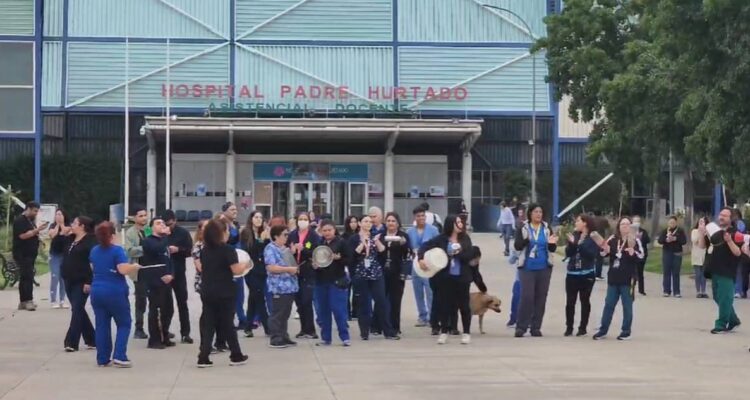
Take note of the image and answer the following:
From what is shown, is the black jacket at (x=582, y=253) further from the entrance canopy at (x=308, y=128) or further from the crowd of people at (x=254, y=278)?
the entrance canopy at (x=308, y=128)

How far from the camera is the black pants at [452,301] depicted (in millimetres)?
14961

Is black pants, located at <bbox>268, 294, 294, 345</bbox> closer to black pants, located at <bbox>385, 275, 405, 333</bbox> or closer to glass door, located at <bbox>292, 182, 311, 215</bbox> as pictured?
black pants, located at <bbox>385, 275, 405, 333</bbox>

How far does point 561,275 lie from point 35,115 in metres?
35.4

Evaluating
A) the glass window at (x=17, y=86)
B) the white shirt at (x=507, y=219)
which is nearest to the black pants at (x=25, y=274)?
the white shirt at (x=507, y=219)

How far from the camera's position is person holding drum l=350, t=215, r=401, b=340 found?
15.2 m

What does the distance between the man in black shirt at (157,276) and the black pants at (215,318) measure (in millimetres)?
1709

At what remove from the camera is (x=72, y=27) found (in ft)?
187

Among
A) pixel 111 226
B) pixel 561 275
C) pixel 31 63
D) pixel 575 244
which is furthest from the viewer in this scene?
pixel 31 63

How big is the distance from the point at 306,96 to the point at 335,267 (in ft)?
144

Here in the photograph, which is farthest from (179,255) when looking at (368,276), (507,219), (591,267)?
(507,219)

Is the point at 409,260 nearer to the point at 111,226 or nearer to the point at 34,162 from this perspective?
the point at 111,226

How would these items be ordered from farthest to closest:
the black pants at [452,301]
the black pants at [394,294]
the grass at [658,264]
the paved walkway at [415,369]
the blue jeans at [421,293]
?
1. the grass at [658,264]
2. the blue jeans at [421,293]
3. the black pants at [394,294]
4. the black pants at [452,301]
5. the paved walkway at [415,369]

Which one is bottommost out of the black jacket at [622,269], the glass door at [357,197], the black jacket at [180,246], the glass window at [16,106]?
the black jacket at [622,269]

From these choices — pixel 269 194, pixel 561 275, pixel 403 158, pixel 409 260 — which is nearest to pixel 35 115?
pixel 269 194
